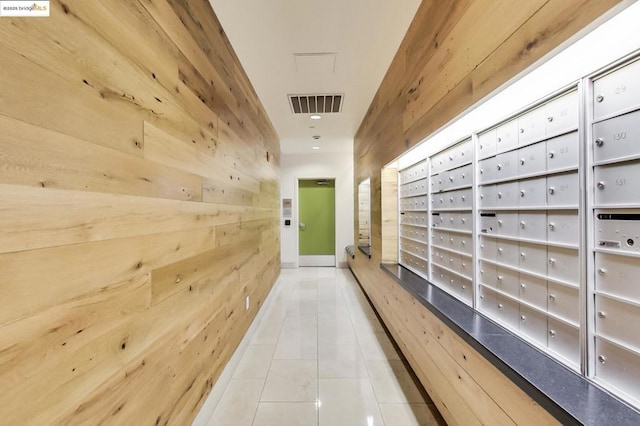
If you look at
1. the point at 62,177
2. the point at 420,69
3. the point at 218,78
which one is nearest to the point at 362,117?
the point at 420,69

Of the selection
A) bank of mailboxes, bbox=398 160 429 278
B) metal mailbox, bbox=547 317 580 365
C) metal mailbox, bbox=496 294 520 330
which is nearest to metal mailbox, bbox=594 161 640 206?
metal mailbox, bbox=547 317 580 365

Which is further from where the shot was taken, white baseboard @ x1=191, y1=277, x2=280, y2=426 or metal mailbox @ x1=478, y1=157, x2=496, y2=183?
white baseboard @ x1=191, y1=277, x2=280, y2=426

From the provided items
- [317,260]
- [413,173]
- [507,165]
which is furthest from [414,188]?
[317,260]

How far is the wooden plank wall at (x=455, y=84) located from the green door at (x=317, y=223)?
11.6 ft

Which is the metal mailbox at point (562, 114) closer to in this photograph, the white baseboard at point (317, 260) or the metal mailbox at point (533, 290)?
the metal mailbox at point (533, 290)

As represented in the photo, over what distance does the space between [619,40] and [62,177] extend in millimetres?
1565

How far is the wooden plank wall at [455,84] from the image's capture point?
0.85 m

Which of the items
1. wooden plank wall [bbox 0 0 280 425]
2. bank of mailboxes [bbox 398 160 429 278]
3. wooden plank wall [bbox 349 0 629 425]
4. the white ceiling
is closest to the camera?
wooden plank wall [bbox 0 0 280 425]

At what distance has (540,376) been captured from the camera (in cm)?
85

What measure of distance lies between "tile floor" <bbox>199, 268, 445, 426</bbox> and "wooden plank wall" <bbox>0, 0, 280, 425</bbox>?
1.24ft

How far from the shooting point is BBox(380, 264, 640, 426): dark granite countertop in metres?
0.70

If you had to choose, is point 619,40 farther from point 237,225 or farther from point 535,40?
point 237,225

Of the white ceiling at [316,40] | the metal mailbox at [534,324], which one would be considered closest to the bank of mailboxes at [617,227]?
the metal mailbox at [534,324]

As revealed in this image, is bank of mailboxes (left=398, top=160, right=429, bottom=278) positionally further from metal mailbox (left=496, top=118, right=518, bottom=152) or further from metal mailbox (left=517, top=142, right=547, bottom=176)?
metal mailbox (left=517, top=142, right=547, bottom=176)
